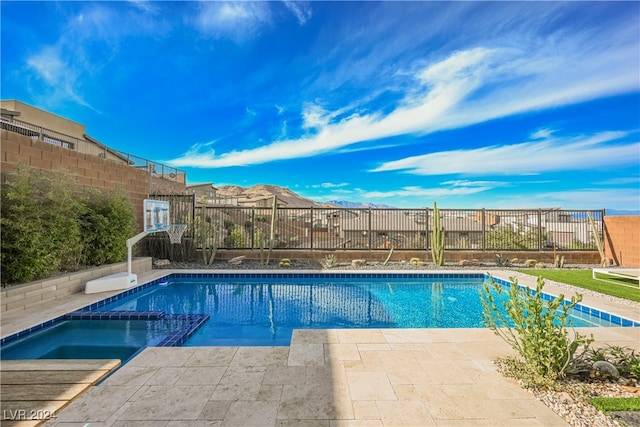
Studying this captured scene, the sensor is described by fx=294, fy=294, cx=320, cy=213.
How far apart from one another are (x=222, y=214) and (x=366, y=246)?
571 centimetres

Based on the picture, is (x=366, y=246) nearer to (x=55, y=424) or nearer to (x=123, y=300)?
(x=123, y=300)

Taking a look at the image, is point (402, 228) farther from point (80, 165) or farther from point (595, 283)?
point (80, 165)

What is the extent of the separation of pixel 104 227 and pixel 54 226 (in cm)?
139

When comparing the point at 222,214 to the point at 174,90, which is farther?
the point at 174,90

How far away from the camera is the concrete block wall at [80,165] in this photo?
17.9ft

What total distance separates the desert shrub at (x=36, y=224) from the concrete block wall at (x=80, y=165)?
31 cm

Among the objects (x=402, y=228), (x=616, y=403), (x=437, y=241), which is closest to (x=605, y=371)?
(x=616, y=403)

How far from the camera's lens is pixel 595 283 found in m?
6.96

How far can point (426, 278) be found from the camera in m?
8.77

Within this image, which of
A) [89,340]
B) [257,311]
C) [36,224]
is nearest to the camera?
[89,340]

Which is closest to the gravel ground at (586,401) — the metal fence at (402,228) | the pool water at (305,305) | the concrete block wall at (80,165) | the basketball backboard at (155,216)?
the pool water at (305,305)

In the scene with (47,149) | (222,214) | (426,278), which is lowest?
(426,278)

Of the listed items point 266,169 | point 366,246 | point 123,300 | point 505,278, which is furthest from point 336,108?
point 266,169

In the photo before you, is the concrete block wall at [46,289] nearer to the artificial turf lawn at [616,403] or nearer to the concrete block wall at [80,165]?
the concrete block wall at [80,165]
